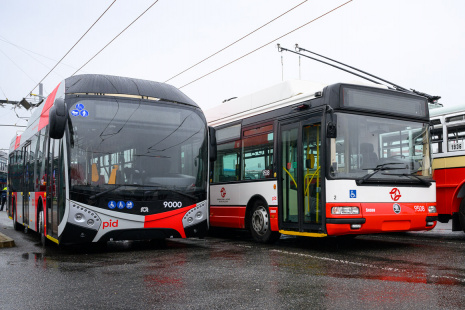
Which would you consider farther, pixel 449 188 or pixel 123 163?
pixel 449 188

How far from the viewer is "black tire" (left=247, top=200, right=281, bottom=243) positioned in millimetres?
10984

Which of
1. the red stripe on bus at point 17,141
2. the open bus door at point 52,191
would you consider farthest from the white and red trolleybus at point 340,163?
the red stripe on bus at point 17,141

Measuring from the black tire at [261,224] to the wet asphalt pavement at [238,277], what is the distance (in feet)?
0.80

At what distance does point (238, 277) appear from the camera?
684 centimetres

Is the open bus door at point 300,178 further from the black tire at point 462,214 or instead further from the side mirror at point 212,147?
the black tire at point 462,214

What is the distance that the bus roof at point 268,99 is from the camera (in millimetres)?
10844

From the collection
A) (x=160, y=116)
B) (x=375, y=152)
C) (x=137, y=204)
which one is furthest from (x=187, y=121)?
(x=375, y=152)

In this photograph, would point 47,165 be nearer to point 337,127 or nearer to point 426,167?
point 337,127

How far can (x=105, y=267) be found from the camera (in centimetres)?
797

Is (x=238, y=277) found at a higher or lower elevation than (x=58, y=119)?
lower

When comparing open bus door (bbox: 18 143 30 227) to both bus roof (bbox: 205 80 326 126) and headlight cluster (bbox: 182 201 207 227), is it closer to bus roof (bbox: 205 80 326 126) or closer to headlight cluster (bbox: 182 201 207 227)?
bus roof (bbox: 205 80 326 126)

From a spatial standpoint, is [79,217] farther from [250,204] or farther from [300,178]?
[300,178]

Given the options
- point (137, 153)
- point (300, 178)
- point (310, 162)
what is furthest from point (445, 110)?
point (137, 153)

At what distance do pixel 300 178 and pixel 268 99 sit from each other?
2317 mm
